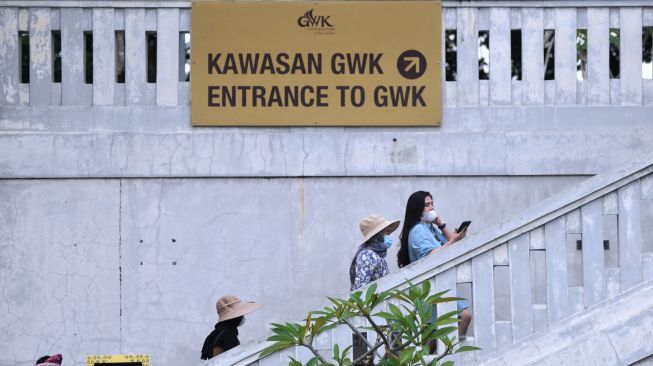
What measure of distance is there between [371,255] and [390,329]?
2.62 metres

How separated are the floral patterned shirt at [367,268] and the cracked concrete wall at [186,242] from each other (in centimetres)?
180

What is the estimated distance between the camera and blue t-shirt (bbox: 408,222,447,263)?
8.99 metres

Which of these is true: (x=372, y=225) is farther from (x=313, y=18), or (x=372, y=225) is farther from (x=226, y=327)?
(x=313, y=18)

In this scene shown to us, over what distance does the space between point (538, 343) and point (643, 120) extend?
4.51 meters

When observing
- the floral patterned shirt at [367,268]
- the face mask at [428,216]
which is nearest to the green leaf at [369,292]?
the floral patterned shirt at [367,268]

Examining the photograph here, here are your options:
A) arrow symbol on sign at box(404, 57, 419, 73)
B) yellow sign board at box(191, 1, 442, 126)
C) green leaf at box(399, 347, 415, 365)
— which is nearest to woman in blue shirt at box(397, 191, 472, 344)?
yellow sign board at box(191, 1, 442, 126)

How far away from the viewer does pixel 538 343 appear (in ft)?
22.7

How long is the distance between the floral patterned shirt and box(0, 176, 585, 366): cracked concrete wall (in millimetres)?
1803

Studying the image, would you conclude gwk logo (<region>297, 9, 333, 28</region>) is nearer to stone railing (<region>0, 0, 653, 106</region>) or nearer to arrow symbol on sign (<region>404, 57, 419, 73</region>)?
arrow symbol on sign (<region>404, 57, 419, 73</region>)

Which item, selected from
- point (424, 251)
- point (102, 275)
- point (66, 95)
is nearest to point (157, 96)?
point (66, 95)

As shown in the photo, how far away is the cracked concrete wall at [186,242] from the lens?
10.9 m

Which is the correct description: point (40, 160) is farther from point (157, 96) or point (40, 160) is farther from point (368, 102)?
point (368, 102)

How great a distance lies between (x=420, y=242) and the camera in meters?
9.04

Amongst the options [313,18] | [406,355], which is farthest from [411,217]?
[406,355]
